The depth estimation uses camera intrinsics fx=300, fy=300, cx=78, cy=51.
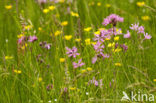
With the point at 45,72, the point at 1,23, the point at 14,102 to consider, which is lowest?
the point at 14,102

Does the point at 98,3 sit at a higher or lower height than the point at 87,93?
higher

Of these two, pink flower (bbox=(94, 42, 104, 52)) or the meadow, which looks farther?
pink flower (bbox=(94, 42, 104, 52))

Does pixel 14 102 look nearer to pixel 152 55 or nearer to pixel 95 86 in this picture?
pixel 95 86

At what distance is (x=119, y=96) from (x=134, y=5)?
7.48ft

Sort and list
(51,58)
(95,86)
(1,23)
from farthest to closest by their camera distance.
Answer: (1,23) < (51,58) < (95,86)

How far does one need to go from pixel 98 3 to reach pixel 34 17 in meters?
0.84

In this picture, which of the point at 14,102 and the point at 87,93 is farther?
the point at 14,102

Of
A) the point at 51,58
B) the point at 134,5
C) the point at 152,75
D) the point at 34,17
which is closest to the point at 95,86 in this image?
the point at 152,75

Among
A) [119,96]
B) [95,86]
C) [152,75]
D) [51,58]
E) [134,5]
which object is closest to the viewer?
[119,96]

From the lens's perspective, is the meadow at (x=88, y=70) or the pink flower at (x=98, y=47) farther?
the pink flower at (x=98, y=47)

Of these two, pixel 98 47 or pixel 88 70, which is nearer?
pixel 98 47

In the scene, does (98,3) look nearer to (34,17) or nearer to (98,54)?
(34,17)

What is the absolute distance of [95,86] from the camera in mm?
1975

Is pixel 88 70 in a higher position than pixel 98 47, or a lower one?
lower
